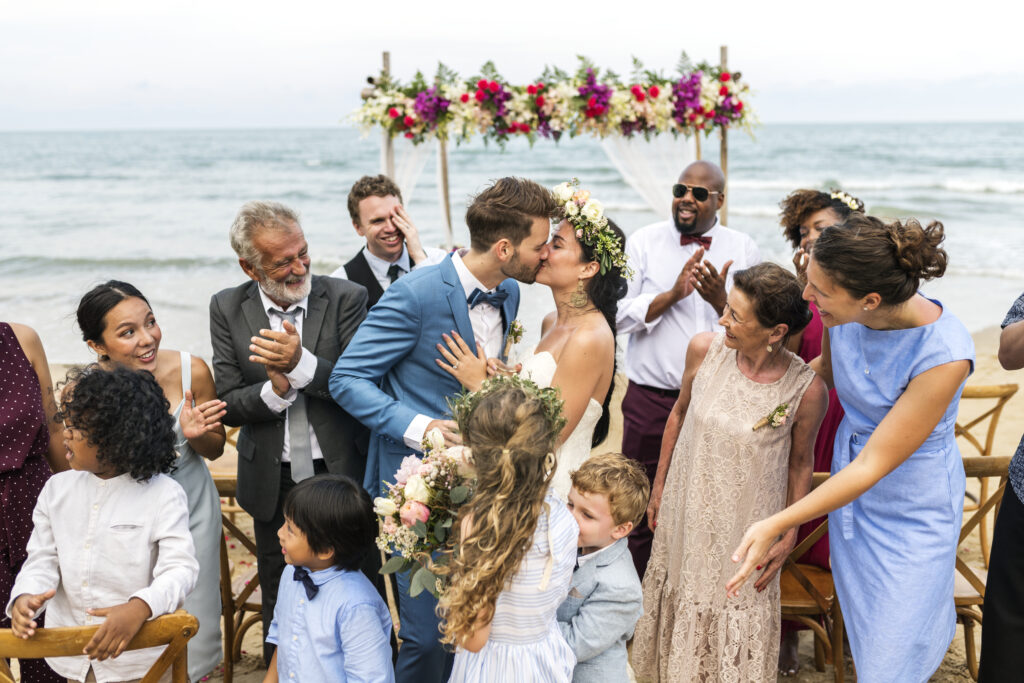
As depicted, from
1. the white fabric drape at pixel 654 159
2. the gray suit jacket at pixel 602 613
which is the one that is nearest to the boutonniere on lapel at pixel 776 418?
the gray suit jacket at pixel 602 613

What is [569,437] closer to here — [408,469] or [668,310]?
[408,469]

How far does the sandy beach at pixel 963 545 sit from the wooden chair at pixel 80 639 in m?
1.99

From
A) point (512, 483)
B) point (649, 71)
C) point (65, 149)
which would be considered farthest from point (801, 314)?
point (65, 149)

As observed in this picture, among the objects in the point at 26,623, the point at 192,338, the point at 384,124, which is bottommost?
the point at 192,338

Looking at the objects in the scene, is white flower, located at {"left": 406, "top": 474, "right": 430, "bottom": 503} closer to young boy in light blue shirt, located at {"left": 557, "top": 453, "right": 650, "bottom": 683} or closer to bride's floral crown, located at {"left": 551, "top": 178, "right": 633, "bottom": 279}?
young boy in light blue shirt, located at {"left": 557, "top": 453, "right": 650, "bottom": 683}

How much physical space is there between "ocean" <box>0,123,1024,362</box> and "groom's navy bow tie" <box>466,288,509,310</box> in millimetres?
3270

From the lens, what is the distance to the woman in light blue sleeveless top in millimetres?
3359

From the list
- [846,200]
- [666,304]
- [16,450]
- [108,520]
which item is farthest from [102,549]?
[846,200]

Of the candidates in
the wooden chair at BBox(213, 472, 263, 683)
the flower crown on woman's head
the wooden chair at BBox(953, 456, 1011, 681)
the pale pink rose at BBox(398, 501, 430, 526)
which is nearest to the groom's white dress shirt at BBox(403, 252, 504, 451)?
the pale pink rose at BBox(398, 501, 430, 526)

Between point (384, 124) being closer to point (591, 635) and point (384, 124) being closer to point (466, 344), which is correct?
point (466, 344)

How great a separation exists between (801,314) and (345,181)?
29.7m

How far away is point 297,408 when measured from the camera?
361 cm

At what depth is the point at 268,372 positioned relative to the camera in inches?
134

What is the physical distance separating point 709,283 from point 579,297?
4.25 ft
